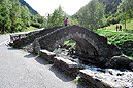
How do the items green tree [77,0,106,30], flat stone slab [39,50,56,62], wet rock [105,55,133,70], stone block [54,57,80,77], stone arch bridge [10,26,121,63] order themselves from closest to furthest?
stone block [54,57,80,77], flat stone slab [39,50,56,62], stone arch bridge [10,26,121,63], wet rock [105,55,133,70], green tree [77,0,106,30]

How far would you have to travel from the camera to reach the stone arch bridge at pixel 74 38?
3172 cm

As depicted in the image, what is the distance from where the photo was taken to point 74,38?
37906 mm

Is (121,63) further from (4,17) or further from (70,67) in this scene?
(4,17)

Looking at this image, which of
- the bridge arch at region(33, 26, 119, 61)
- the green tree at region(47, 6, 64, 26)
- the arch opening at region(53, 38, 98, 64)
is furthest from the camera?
the green tree at region(47, 6, 64, 26)

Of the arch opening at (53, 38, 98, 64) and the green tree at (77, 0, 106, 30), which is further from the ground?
the green tree at (77, 0, 106, 30)

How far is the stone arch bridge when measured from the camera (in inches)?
1249

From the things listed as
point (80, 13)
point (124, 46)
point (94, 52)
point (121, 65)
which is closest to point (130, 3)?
point (80, 13)

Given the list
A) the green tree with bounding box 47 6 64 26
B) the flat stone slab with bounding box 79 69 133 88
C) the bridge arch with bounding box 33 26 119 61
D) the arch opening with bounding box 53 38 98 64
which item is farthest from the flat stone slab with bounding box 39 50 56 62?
the green tree with bounding box 47 6 64 26

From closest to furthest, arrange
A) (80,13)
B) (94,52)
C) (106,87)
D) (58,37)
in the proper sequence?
(106,87) → (58,37) → (94,52) → (80,13)

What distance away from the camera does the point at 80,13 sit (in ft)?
252

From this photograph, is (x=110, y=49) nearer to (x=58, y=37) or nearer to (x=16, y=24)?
(x=58, y=37)

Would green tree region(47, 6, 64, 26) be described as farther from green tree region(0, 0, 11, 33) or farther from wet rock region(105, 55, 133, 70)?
wet rock region(105, 55, 133, 70)

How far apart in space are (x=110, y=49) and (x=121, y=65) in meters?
6.34

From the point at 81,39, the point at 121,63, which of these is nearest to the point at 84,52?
the point at 81,39
